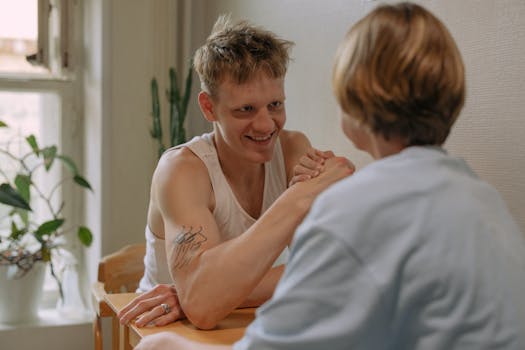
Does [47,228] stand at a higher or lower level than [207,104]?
lower

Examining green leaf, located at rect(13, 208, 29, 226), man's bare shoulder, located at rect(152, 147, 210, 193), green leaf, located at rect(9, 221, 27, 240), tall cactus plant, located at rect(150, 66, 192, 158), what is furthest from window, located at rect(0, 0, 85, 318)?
man's bare shoulder, located at rect(152, 147, 210, 193)

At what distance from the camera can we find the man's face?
68.4 inches

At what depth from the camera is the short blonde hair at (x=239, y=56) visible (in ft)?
5.68

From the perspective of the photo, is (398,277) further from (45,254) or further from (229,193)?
(45,254)

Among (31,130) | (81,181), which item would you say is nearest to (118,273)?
(81,181)

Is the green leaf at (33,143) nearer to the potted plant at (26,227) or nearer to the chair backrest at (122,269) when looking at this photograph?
the potted plant at (26,227)

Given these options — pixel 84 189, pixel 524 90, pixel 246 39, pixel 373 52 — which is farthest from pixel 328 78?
pixel 84 189

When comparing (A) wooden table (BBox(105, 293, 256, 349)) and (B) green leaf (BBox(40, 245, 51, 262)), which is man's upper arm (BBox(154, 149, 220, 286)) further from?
(B) green leaf (BBox(40, 245, 51, 262))

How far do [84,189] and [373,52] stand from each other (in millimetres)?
2626

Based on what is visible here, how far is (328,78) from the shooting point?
7.15ft

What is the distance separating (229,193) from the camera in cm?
183

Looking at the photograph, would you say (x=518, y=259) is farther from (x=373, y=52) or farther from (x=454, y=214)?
(x=373, y=52)

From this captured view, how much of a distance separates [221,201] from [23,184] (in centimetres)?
152

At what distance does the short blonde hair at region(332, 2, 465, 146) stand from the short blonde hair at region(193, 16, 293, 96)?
83 cm
